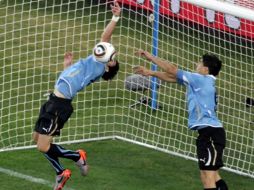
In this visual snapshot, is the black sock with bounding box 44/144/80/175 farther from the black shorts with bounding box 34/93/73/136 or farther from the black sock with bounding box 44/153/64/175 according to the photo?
the black shorts with bounding box 34/93/73/136

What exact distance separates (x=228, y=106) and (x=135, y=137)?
4.71 feet

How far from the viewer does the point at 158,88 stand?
14609 mm

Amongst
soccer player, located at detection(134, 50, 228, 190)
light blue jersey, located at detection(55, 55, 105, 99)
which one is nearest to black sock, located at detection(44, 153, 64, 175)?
light blue jersey, located at detection(55, 55, 105, 99)

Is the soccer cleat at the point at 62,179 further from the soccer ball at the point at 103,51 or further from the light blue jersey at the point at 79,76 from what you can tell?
the soccer ball at the point at 103,51

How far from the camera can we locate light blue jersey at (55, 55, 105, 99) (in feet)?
37.5

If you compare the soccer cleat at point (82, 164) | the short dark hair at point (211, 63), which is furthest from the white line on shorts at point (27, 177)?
the short dark hair at point (211, 63)

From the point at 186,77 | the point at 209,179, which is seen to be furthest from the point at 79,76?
the point at 209,179

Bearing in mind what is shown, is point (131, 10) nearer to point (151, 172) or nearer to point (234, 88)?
point (234, 88)

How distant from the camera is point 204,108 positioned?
10867 mm

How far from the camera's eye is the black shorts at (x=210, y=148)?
35.3 ft

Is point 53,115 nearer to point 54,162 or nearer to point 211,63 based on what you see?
point 54,162

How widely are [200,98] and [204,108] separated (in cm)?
13

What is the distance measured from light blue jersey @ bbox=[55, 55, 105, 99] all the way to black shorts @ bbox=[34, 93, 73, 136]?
12 cm

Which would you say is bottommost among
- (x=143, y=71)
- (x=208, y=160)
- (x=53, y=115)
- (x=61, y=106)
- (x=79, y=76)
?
(x=208, y=160)
